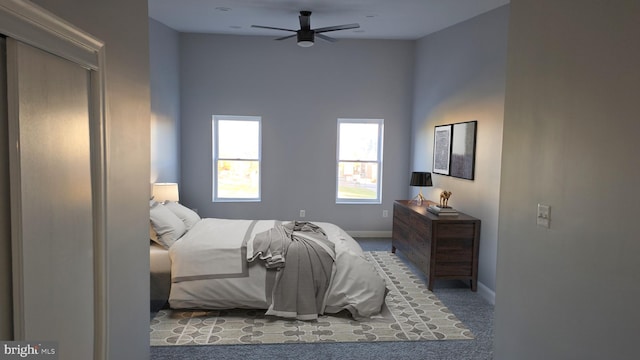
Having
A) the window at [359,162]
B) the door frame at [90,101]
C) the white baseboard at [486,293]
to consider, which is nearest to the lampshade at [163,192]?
the window at [359,162]

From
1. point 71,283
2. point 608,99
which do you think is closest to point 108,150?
point 71,283

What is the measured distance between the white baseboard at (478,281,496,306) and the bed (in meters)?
1.27

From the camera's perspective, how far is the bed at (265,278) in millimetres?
4016

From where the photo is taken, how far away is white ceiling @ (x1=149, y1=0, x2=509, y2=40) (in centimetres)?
504

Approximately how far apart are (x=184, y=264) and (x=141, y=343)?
194cm

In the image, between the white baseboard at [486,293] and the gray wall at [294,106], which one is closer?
the white baseboard at [486,293]

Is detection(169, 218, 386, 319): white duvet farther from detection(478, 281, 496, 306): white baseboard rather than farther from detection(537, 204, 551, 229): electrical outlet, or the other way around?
detection(537, 204, 551, 229): electrical outlet

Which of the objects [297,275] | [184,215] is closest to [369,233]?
[184,215]

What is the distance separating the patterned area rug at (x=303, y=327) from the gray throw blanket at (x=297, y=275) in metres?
0.11

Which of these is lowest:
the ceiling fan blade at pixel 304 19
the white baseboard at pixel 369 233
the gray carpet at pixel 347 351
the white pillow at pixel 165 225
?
the gray carpet at pixel 347 351

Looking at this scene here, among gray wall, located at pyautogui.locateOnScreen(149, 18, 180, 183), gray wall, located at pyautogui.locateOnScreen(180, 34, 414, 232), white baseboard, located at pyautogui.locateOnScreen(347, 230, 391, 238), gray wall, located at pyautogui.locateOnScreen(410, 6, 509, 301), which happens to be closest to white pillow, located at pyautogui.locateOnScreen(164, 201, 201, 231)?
gray wall, located at pyautogui.locateOnScreen(149, 18, 180, 183)

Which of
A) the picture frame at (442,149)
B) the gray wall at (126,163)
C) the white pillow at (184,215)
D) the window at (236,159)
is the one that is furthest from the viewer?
the window at (236,159)

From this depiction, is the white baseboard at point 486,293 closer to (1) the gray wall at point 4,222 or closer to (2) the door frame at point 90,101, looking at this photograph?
(2) the door frame at point 90,101

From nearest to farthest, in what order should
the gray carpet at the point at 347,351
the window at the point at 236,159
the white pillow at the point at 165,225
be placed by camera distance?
the gray carpet at the point at 347,351, the white pillow at the point at 165,225, the window at the point at 236,159
